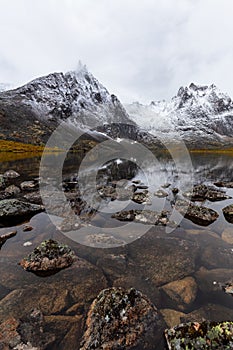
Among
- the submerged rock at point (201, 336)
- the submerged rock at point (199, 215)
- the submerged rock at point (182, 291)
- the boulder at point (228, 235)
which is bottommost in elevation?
the submerged rock at point (182, 291)

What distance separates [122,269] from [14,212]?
8619 mm

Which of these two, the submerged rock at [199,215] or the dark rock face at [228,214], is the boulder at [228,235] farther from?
the dark rock face at [228,214]

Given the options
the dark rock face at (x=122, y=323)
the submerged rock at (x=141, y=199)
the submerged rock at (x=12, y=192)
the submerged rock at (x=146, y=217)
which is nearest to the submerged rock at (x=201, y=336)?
the dark rock face at (x=122, y=323)

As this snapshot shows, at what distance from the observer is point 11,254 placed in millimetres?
8734

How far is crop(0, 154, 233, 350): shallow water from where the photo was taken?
6035 mm

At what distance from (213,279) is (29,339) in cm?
637

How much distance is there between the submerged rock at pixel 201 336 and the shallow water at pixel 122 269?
3.90 ft

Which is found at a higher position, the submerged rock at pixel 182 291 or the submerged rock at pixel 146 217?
the submerged rock at pixel 146 217

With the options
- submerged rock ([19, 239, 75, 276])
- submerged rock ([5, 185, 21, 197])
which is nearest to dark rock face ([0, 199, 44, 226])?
submerged rock ([19, 239, 75, 276])

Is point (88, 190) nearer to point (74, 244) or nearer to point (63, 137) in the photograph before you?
point (74, 244)

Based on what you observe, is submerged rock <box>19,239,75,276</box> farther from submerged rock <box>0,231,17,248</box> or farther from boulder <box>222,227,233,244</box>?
boulder <box>222,227,233,244</box>

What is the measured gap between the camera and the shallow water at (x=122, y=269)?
604 cm

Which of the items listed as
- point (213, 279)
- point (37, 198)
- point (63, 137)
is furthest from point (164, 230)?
point (63, 137)

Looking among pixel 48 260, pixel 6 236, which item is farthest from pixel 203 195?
pixel 6 236
